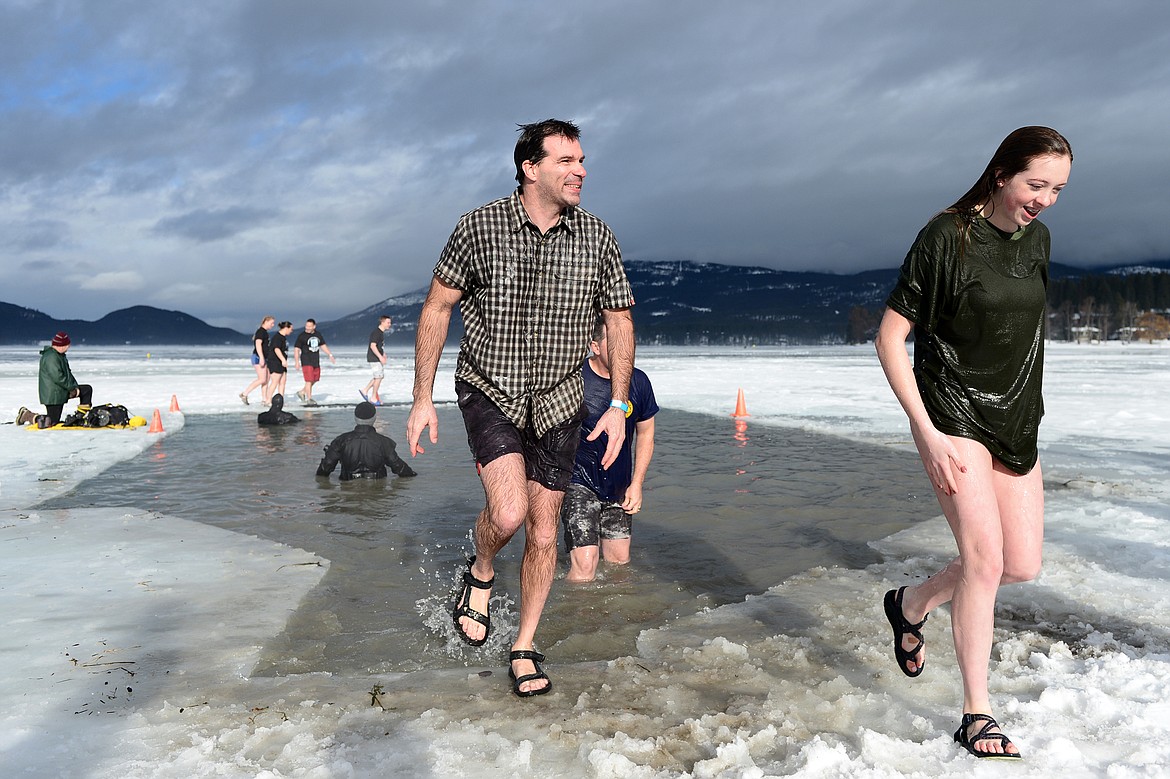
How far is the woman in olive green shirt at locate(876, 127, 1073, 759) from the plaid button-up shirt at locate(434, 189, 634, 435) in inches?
51.8

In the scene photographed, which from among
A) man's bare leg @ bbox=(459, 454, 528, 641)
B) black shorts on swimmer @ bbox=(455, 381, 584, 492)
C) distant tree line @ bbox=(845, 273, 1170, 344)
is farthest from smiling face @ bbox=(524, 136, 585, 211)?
distant tree line @ bbox=(845, 273, 1170, 344)

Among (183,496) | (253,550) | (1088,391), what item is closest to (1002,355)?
(253,550)

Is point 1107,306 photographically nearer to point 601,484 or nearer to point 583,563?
point 601,484

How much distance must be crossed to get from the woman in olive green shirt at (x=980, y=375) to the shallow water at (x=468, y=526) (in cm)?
186

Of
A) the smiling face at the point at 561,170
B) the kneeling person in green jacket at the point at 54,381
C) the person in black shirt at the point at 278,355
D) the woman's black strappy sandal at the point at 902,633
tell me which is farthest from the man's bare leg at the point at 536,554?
the person in black shirt at the point at 278,355

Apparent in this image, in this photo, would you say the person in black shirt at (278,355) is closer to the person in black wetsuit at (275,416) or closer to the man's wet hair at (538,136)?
the person in black wetsuit at (275,416)

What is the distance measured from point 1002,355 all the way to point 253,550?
5.13m

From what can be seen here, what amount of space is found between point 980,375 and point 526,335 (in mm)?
1793

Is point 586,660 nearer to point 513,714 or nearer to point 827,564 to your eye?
point 513,714

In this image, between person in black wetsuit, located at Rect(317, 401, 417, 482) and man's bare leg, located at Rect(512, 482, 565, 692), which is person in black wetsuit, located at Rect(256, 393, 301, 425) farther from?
man's bare leg, located at Rect(512, 482, 565, 692)

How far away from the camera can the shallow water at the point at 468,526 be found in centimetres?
441

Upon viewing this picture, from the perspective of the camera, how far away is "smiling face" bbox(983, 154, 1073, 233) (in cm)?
273

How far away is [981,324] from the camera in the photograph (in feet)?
9.55

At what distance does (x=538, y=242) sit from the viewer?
355 centimetres
